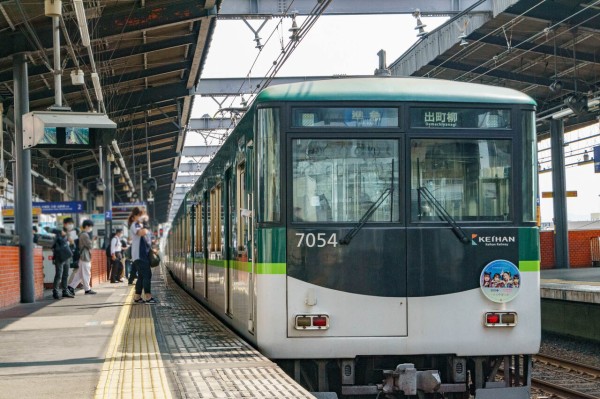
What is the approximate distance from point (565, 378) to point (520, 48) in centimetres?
1177

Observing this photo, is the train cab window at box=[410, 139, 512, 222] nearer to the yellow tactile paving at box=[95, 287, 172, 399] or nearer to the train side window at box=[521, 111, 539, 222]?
the train side window at box=[521, 111, 539, 222]

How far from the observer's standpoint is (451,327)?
7578 mm

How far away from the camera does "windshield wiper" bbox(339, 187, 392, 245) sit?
7.54 metres

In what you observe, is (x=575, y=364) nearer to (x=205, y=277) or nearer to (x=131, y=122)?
(x=205, y=277)

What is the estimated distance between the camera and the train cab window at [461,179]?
7684 mm

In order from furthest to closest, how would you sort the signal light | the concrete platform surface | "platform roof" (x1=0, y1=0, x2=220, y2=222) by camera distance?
1. "platform roof" (x1=0, y1=0, x2=220, y2=222)
2. the signal light
3. the concrete platform surface

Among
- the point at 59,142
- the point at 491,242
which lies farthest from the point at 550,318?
the point at 491,242

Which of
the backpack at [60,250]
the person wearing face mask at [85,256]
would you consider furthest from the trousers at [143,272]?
the person wearing face mask at [85,256]

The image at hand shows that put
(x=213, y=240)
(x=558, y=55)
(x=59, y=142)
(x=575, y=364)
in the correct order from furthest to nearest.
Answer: (x=558, y=55)
(x=59, y=142)
(x=575, y=364)
(x=213, y=240)

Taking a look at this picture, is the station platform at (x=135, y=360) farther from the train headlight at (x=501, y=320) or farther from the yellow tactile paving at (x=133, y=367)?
the train headlight at (x=501, y=320)

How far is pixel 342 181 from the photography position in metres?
7.55

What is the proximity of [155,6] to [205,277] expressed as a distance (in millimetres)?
7409

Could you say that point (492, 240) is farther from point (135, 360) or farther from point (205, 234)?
point (205, 234)

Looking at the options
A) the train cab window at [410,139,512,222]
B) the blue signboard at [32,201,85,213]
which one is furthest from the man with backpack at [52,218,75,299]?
the train cab window at [410,139,512,222]
